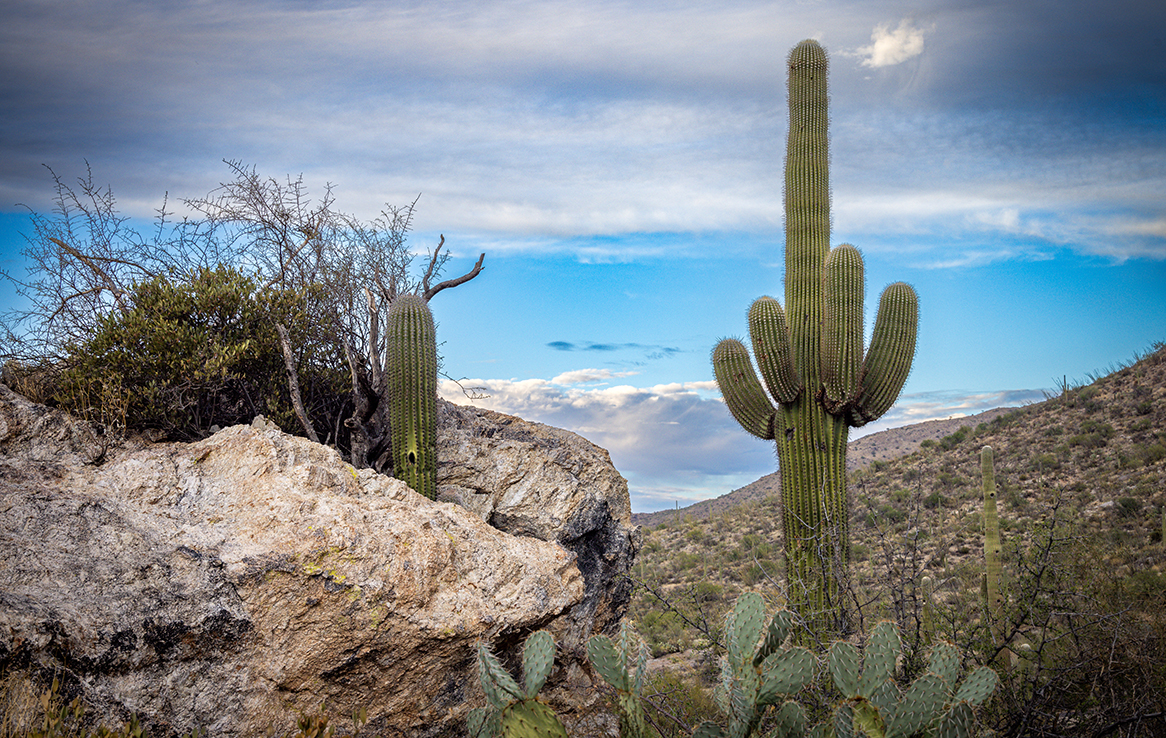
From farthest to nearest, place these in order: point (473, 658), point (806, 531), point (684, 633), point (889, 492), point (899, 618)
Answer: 1. point (889, 492)
2. point (684, 633)
3. point (806, 531)
4. point (899, 618)
5. point (473, 658)

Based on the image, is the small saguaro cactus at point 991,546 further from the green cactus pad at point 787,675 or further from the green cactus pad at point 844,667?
the green cactus pad at point 787,675

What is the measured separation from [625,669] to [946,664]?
5.82ft

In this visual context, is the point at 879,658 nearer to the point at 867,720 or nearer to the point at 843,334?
the point at 867,720

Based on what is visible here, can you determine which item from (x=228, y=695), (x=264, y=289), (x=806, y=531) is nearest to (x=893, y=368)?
(x=806, y=531)

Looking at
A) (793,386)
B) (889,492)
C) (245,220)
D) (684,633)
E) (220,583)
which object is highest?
(245,220)

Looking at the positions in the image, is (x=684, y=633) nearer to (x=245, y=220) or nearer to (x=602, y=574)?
(x=602, y=574)

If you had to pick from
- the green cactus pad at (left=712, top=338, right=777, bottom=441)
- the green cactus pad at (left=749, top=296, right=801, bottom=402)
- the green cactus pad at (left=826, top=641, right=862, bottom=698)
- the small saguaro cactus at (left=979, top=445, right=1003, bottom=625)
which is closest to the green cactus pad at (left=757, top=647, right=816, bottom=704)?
the green cactus pad at (left=826, top=641, right=862, bottom=698)

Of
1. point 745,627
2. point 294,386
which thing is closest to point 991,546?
point 745,627

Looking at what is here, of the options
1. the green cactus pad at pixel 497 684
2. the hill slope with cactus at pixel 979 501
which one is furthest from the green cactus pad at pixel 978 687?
the hill slope with cactus at pixel 979 501

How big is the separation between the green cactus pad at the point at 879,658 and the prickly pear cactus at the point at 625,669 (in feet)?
3.60

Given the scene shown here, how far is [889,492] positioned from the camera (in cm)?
2055

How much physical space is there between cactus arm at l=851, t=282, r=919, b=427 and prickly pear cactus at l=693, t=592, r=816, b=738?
20.1 feet

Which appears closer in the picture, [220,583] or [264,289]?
[220,583]

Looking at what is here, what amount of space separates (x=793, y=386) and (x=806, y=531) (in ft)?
6.10
